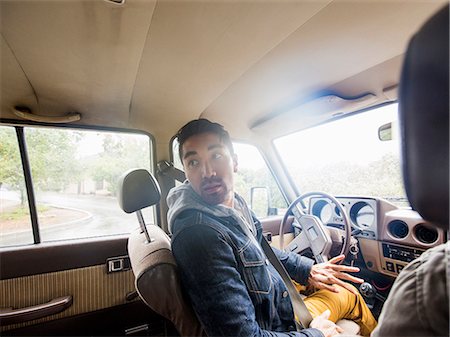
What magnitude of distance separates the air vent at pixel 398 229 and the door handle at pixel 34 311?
2.21m

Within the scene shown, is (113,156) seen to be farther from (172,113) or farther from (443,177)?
(443,177)

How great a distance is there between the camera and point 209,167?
1276 millimetres

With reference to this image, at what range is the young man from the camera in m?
0.83

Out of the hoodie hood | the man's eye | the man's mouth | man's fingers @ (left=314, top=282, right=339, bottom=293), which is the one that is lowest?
man's fingers @ (left=314, top=282, right=339, bottom=293)

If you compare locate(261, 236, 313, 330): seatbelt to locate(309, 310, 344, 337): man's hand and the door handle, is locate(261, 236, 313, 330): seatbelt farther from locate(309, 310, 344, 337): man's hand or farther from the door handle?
the door handle

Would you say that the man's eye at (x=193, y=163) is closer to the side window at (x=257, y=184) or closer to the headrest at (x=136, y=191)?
the headrest at (x=136, y=191)

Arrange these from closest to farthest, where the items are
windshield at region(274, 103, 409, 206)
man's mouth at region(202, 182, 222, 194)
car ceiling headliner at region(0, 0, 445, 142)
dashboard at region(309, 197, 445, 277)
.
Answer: car ceiling headliner at region(0, 0, 445, 142)
man's mouth at region(202, 182, 222, 194)
dashboard at region(309, 197, 445, 277)
windshield at region(274, 103, 409, 206)

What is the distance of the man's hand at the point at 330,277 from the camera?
4.63ft

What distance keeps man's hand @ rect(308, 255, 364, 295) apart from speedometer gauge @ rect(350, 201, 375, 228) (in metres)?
0.51

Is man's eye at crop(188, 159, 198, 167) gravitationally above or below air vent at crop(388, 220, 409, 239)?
above

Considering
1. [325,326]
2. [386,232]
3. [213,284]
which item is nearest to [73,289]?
[213,284]

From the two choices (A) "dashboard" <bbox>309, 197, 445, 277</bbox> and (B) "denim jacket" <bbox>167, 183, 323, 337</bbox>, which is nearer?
(B) "denim jacket" <bbox>167, 183, 323, 337</bbox>

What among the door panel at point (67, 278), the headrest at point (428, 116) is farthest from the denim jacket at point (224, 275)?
the door panel at point (67, 278)

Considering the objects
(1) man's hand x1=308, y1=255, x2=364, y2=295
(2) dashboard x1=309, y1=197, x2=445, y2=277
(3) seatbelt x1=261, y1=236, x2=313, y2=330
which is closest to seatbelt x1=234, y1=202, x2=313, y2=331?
(3) seatbelt x1=261, y1=236, x2=313, y2=330
